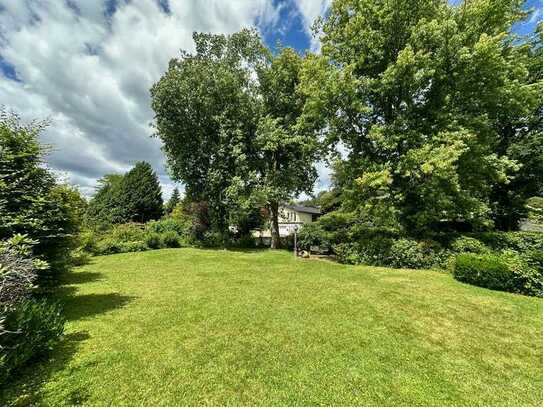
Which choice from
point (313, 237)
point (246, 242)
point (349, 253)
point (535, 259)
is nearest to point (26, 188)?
point (349, 253)

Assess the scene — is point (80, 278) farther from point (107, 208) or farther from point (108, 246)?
point (107, 208)

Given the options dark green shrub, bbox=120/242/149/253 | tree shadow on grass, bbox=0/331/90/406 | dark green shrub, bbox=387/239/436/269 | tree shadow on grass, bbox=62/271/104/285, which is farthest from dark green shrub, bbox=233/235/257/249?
tree shadow on grass, bbox=0/331/90/406

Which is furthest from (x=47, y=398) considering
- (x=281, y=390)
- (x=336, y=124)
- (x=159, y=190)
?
(x=159, y=190)

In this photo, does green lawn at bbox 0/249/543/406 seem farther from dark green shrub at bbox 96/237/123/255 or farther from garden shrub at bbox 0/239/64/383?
dark green shrub at bbox 96/237/123/255

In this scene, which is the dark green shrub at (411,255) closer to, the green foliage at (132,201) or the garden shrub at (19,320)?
the garden shrub at (19,320)

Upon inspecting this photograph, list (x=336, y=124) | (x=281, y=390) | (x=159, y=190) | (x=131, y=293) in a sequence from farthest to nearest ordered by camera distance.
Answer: (x=159, y=190) < (x=336, y=124) < (x=131, y=293) < (x=281, y=390)

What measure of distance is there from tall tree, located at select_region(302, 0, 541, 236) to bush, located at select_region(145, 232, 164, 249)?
1443cm

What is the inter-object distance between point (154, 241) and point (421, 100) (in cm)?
2053

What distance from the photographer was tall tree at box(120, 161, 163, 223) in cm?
3103

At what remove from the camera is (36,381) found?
11.8ft

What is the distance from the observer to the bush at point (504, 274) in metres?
8.24

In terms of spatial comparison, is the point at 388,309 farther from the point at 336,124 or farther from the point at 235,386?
the point at 336,124

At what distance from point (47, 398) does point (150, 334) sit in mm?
1931

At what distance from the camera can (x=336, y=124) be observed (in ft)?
50.3
